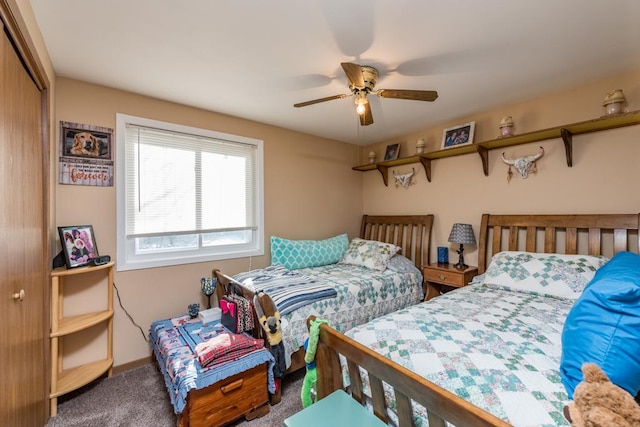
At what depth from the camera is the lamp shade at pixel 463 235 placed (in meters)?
2.86

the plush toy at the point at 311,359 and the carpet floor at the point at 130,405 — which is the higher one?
the plush toy at the point at 311,359

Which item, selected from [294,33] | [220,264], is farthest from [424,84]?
[220,264]

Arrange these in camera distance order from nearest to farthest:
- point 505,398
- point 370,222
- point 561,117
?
point 505,398, point 561,117, point 370,222

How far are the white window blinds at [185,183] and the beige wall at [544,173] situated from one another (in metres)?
2.22

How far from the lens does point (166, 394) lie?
2049 millimetres

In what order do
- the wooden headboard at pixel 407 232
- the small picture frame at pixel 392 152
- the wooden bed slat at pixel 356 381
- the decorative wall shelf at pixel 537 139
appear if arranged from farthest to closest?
1. the small picture frame at pixel 392 152
2. the wooden headboard at pixel 407 232
3. the decorative wall shelf at pixel 537 139
4. the wooden bed slat at pixel 356 381

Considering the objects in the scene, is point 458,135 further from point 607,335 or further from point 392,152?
point 607,335

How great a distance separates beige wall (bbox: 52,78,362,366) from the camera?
2.18 m

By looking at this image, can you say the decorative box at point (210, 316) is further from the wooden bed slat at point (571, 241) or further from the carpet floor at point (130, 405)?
the wooden bed slat at point (571, 241)

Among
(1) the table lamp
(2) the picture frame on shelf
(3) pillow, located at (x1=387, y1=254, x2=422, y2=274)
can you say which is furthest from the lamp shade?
(2) the picture frame on shelf

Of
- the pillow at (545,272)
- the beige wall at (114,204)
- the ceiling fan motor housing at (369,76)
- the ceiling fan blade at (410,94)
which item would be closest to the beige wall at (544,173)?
the pillow at (545,272)

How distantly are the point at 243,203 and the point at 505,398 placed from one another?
2.77 m

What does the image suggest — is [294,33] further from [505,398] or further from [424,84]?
[505,398]

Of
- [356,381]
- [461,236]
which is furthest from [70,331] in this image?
[461,236]
